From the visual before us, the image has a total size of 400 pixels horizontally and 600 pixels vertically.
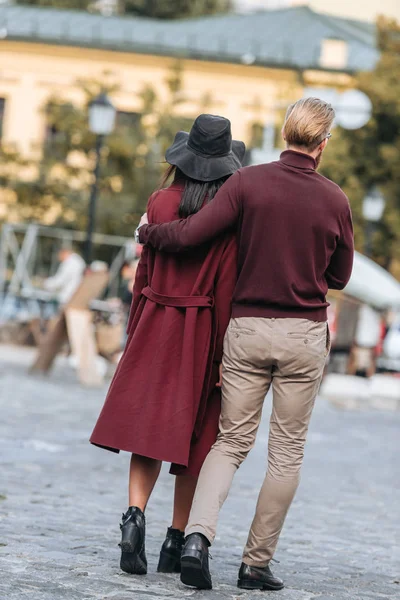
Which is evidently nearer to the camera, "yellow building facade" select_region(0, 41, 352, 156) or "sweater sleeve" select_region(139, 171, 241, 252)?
"sweater sleeve" select_region(139, 171, 241, 252)

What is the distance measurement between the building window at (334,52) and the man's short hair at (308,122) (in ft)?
134

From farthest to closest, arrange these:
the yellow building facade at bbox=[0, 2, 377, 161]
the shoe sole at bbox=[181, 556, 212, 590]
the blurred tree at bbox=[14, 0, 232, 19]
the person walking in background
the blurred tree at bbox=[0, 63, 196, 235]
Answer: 1. the blurred tree at bbox=[14, 0, 232, 19]
2. the yellow building facade at bbox=[0, 2, 377, 161]
3. the blurred tree at bbox=[0, 63, 196, 235]
4. the person walking in background
5. the shoe sole at bbox=[181, 556, 212, 590]

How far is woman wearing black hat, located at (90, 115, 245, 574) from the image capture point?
189 inches

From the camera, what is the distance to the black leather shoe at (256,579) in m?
4.78

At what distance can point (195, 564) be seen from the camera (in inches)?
177

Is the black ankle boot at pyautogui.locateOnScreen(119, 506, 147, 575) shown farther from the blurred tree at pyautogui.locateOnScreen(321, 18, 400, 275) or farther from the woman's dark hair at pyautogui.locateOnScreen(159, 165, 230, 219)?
the blurred tree at pyautogui.locateOnScreen(321, 18, 400, 275)

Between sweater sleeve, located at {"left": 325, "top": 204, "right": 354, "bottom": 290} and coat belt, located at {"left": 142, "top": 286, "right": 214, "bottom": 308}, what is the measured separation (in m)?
0.48

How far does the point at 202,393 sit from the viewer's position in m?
4.87

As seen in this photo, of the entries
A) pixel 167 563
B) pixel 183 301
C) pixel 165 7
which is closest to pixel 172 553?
pixel 167 563

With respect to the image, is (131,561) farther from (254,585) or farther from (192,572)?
(254,585)

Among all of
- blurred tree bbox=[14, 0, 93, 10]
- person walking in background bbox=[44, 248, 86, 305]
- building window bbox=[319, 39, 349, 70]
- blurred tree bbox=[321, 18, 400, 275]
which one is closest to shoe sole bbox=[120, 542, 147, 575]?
person walking in background bbox=[44, 248, 86, 305]

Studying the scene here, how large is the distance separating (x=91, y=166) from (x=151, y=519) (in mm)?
26114

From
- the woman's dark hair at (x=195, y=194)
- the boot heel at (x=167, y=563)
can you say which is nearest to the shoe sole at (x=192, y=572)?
the boot heel at (x=167, y=563)

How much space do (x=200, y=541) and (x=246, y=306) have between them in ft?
2.92
